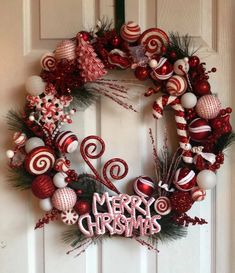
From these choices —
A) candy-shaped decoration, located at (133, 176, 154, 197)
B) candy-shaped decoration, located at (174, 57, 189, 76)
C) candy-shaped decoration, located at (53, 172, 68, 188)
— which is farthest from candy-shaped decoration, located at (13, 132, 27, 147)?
candy-shaped decoration, located at (174, 57, 189, 76)

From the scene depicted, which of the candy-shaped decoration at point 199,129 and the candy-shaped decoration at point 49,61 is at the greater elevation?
the candy-shaped decoration at point 49,61

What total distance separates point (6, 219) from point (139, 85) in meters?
0.48

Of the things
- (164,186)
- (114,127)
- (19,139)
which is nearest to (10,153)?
(19,139)

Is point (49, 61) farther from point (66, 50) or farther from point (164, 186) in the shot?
point (164, 186)

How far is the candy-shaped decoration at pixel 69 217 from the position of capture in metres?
1.00

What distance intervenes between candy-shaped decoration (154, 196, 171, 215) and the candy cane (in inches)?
4.1

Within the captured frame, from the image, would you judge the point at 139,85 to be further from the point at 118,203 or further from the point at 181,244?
the point at 181,244

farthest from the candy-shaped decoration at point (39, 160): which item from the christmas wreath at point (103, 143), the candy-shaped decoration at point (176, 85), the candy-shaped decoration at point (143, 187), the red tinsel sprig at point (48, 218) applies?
the candy-shaped decoration at point (176, 85)

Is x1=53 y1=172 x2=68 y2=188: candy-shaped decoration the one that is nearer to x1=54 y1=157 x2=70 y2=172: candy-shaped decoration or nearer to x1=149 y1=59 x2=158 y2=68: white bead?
x1=54 y1=157 x2=70 y2=172: candy-shaped decoration


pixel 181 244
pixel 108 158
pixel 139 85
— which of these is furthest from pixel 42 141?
pixel 181 244

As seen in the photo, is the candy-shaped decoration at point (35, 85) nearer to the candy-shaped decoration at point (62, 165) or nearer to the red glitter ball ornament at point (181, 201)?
the candy-shaped decoration at point (62, 165)

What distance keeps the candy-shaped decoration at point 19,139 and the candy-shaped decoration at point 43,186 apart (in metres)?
0.09

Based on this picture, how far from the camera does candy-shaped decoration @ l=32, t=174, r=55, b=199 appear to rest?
983mm

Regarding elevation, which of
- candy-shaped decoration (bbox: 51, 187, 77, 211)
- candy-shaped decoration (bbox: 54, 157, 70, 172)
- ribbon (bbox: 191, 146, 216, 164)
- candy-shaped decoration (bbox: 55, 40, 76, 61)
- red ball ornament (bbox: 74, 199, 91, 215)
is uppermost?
candy-shaped decoration (bbox: 55, 40, 76, 61)
